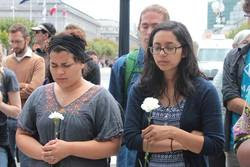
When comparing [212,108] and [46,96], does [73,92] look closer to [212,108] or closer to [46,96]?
[46,96]

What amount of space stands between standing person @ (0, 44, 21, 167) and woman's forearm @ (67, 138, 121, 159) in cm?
115

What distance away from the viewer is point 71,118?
8.18 feet

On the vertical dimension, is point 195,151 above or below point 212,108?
below

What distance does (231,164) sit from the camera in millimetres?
3373

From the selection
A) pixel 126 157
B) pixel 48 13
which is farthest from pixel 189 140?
pixel 48 13

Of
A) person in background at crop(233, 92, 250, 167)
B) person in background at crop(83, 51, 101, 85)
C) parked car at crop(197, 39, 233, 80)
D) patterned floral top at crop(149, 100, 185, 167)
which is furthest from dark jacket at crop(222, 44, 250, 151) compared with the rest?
parked car at crop(197, 39, 233, 80)

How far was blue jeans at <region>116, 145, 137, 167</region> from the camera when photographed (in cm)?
291

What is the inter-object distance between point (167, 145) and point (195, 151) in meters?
0.15

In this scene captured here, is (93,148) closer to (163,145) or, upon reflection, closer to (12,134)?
(163,145)

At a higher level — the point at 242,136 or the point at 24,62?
the point at 24,62

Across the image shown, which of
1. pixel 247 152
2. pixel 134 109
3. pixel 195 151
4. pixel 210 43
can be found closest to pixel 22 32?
pixel 134 109

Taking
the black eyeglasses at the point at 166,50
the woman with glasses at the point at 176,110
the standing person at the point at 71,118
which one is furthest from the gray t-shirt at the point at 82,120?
the black eyeglasses at the point at 166,50

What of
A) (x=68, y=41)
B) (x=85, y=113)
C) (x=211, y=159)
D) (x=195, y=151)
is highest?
(x=68, y=41)

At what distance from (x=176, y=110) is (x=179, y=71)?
0.24 meters
